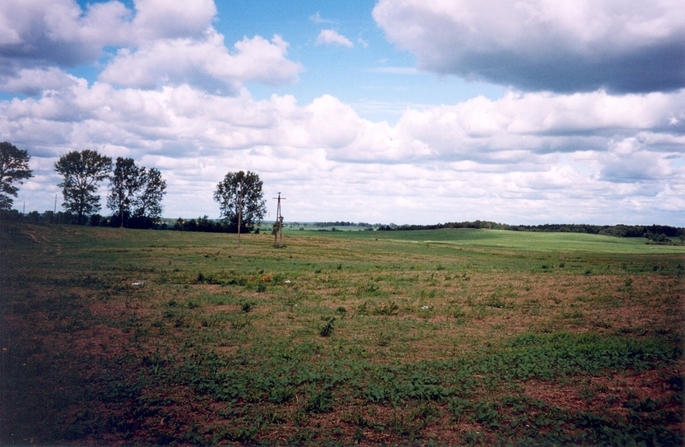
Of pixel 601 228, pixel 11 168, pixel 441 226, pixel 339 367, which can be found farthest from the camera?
pixel 441 226

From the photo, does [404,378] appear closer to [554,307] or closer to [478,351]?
[478,351]

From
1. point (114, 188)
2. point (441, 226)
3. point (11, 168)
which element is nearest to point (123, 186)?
point (114, 188)

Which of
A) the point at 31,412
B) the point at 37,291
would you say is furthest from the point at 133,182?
the point at 31,412

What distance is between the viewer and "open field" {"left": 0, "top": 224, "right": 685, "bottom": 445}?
733cm

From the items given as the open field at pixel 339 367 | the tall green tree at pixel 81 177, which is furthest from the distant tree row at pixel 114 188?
the open field at pixel 339 367

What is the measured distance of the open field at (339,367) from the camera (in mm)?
7328

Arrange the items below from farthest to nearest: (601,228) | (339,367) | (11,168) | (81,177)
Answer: (601,228) → (81,177) → (11,168) → (339,367)

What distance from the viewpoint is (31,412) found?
301 inches

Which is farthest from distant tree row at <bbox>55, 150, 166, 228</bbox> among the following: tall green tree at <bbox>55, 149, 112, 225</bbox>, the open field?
the open field

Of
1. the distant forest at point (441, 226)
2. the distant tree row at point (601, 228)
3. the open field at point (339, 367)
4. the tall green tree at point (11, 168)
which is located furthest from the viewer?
the distant tree row at point (601, 228)

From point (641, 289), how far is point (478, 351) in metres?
14.4

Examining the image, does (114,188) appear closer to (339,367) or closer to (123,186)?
(123,186)

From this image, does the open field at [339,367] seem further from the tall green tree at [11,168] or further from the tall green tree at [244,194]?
the tall green tree at [244,194]

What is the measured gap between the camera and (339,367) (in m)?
10.6
